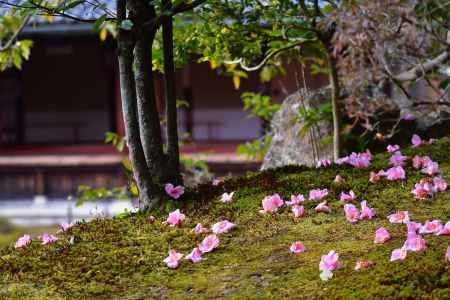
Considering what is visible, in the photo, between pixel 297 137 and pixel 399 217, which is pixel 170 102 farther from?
pixel 297 137

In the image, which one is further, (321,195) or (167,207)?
(167,207)

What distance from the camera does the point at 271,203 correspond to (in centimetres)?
299

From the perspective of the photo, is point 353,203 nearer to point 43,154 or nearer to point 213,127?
point 43,154

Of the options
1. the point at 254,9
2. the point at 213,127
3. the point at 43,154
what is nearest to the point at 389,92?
the point at 213,127

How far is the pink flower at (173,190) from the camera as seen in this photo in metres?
3.34

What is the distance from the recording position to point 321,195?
3066mm

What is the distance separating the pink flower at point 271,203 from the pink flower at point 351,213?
35 cm

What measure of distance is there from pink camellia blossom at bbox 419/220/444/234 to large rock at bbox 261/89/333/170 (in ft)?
5.86

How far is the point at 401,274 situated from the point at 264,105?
338cm

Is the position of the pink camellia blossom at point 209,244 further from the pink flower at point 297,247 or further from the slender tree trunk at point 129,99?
the slender tree trunk at point 129,99

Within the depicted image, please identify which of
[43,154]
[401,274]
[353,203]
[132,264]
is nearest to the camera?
[401,274]

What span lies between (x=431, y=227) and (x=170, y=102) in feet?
4.94

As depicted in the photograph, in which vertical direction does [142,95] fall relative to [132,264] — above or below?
above

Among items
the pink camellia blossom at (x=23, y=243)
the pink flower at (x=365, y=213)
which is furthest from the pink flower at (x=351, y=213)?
the pink camellia blossom at (x=23, y=243)
